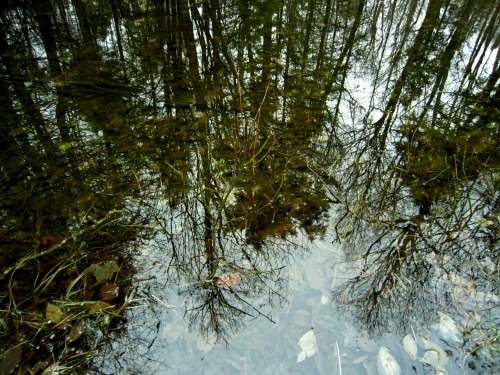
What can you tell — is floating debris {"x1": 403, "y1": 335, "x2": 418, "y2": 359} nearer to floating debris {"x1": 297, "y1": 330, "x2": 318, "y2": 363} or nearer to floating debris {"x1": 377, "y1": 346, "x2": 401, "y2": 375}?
floating debris {"x1": 377, "y1": 346, "x2": 401, "y2": 375}

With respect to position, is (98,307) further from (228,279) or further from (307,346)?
(307,346)

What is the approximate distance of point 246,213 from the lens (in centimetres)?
229

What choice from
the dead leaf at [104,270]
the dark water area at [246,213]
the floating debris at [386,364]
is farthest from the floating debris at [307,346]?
the dead leaf at [104,270]

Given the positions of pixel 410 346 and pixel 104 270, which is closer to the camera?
pixel 410 346

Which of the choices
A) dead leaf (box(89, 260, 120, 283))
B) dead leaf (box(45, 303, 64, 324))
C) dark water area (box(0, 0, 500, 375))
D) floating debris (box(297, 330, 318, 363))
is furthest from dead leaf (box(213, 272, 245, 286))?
dead leaf (box(45, 303, 64, 324))

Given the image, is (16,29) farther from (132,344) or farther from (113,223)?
(132,344)

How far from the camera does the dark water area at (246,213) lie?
5.15 ft

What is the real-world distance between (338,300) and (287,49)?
14.3 feet

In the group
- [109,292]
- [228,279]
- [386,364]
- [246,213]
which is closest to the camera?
[386,364]

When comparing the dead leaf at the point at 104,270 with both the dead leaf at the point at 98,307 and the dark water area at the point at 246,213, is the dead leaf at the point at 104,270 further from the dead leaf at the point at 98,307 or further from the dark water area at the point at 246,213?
the dead leaf at the point at 98,307

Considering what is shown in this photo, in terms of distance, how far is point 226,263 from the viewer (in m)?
1.96

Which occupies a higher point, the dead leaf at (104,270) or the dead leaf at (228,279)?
the dead leaf at (104,270)

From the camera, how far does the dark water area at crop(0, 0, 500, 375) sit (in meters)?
1.57

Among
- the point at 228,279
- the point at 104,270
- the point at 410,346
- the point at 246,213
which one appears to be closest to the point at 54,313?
the point at 104,270
